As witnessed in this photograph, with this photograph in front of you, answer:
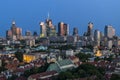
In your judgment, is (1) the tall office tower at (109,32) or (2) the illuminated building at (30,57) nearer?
(2) the illuminated building at (30,57)

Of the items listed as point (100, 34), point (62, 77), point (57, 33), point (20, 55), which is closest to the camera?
point (62, 77)

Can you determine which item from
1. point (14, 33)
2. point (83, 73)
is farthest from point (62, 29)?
point (83, 73)

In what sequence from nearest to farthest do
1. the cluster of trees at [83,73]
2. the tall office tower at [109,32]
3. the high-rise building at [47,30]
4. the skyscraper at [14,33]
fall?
the cluster of trees at [83,73], the skyscraper at [14,33], the tall office tower at [109,32], the high-rise building at [47,30]

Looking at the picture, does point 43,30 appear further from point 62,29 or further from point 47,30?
point 62,29

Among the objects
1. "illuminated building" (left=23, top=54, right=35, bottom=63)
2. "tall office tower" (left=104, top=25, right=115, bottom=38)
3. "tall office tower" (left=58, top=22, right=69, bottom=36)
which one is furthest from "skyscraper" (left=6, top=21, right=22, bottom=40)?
"illuminated building" (left=23, top=54, right=35, bottom=63)

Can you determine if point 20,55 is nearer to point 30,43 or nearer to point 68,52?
point 68,52

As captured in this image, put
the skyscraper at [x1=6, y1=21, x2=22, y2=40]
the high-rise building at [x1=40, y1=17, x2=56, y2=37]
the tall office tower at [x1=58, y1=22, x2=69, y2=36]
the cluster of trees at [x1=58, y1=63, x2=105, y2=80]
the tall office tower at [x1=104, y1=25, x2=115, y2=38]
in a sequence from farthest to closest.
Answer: the tall office tower at [x1=58, y1=22, x2=69, y2=36]
the high-rise building at [x1=40, y1=17, x2=56, y2=37]
the tall office tower at [x1=104, y1=25, x2=115, y2=38]
the skyscraper at [x1=6, y1=21, x2=22, y2=40]
the cluster of trees at [x1=58, y1=63, x2=105, y2=80]

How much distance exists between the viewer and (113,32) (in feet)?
135

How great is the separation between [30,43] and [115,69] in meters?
18.6

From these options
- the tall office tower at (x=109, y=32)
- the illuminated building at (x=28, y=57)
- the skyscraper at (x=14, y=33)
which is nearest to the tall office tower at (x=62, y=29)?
the skyscraper at (x=14, y=33)

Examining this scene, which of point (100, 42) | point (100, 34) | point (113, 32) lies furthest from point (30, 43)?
point (113, 32)

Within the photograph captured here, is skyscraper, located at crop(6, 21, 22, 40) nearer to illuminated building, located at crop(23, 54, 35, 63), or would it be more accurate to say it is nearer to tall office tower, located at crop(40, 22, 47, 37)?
tall office tower, located at crop(40, 22, 47, 37)

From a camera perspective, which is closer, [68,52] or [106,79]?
[106,79]

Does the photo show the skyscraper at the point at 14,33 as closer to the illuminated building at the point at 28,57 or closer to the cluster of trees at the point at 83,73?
the illuminated building at the point at 28,57
